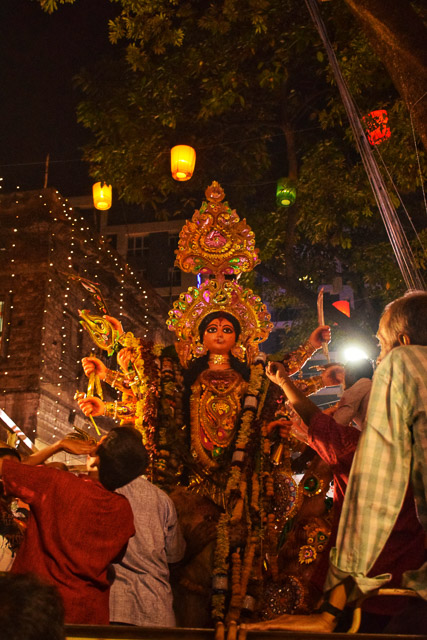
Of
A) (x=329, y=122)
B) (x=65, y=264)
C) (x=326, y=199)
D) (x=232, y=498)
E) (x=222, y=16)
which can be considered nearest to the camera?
(x=232, y=498)

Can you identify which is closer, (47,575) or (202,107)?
(47,575)

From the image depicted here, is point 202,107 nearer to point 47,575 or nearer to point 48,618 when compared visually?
point 47,575

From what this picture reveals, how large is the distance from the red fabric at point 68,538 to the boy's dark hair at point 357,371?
2.33 meters

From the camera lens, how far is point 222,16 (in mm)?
9438

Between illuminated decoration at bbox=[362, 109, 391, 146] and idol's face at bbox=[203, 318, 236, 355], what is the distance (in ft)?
10.3

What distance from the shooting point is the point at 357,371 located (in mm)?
5176

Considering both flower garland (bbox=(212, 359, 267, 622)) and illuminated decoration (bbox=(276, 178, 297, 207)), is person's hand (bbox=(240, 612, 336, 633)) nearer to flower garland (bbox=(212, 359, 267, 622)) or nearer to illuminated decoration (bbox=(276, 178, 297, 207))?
flower garland (bbox=(212, 359, 267, 622))

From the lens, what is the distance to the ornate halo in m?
6.72

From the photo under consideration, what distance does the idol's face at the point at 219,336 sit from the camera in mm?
6676

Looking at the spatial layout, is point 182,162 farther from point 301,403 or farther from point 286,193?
point 301,403

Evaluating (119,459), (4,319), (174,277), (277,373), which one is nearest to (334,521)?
(277,373)

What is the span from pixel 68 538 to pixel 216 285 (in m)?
3.94

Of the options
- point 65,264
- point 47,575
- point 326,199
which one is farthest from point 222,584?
point 65,264

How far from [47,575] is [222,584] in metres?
2.10
